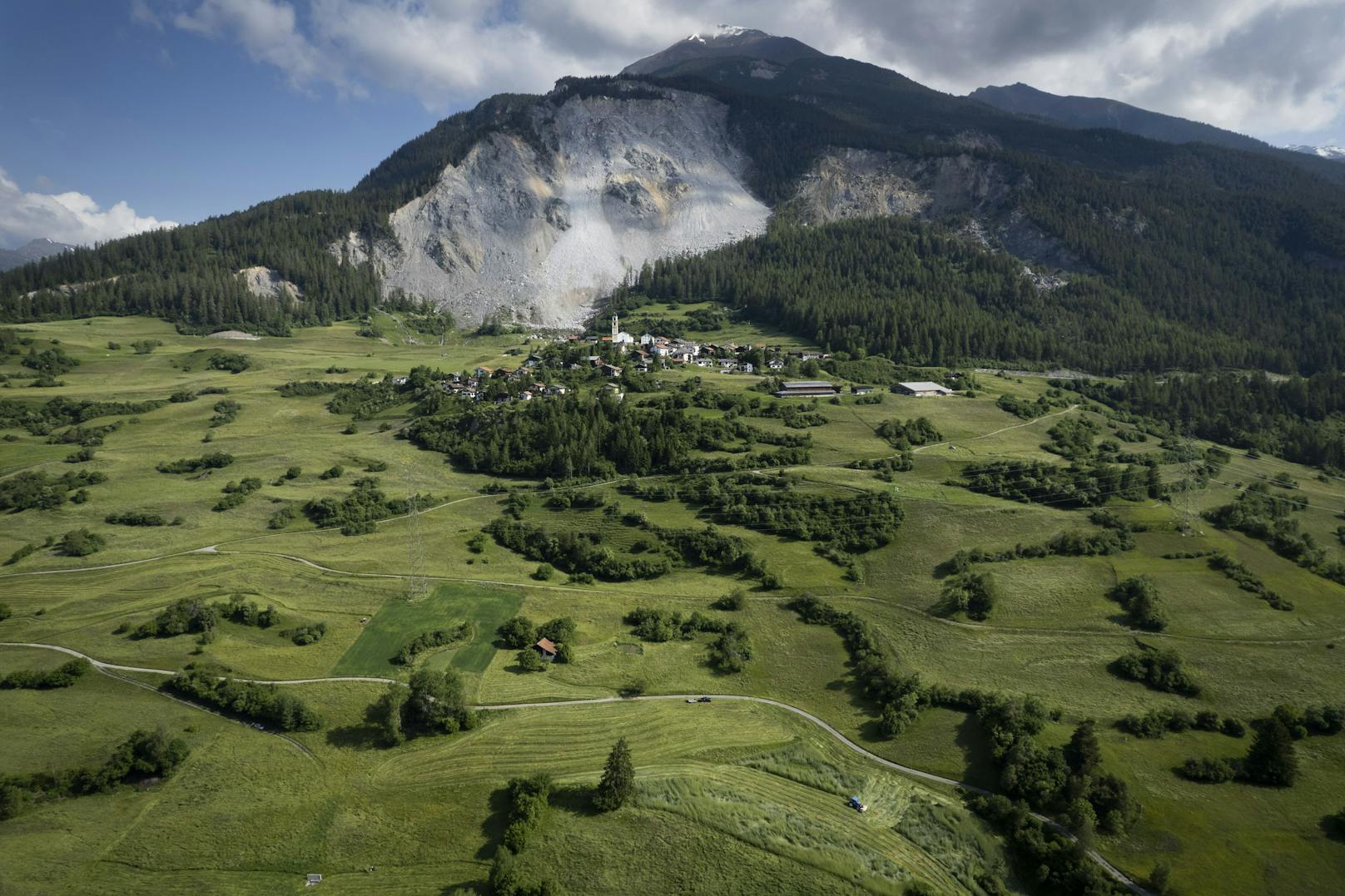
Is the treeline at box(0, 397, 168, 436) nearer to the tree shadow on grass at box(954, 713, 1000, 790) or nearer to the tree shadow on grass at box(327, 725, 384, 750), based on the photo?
the tree shadow on grass at box(327, 725, 384, 750)

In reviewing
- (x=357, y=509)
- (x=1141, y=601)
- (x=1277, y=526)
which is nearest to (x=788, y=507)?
(x=1141, y=601)

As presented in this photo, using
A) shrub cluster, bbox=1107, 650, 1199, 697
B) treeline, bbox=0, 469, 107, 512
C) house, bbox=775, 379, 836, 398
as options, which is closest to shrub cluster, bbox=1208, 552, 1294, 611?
shrub cluster, bbox=1107, 650, 1199, 697

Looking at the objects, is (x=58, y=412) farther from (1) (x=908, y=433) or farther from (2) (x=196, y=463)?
(1) (x=908, y=433)

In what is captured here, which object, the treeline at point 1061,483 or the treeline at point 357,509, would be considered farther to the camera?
the treeline at point 1061,483

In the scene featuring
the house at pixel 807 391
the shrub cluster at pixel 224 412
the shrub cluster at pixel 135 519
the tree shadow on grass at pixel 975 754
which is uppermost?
the house at pixel 807 391

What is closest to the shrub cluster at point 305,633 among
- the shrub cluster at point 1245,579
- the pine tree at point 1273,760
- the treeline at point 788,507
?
the treeline at point 788,507

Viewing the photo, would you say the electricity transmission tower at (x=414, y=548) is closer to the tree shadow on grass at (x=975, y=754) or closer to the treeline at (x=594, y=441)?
the treeline at (x=594, y=441)
